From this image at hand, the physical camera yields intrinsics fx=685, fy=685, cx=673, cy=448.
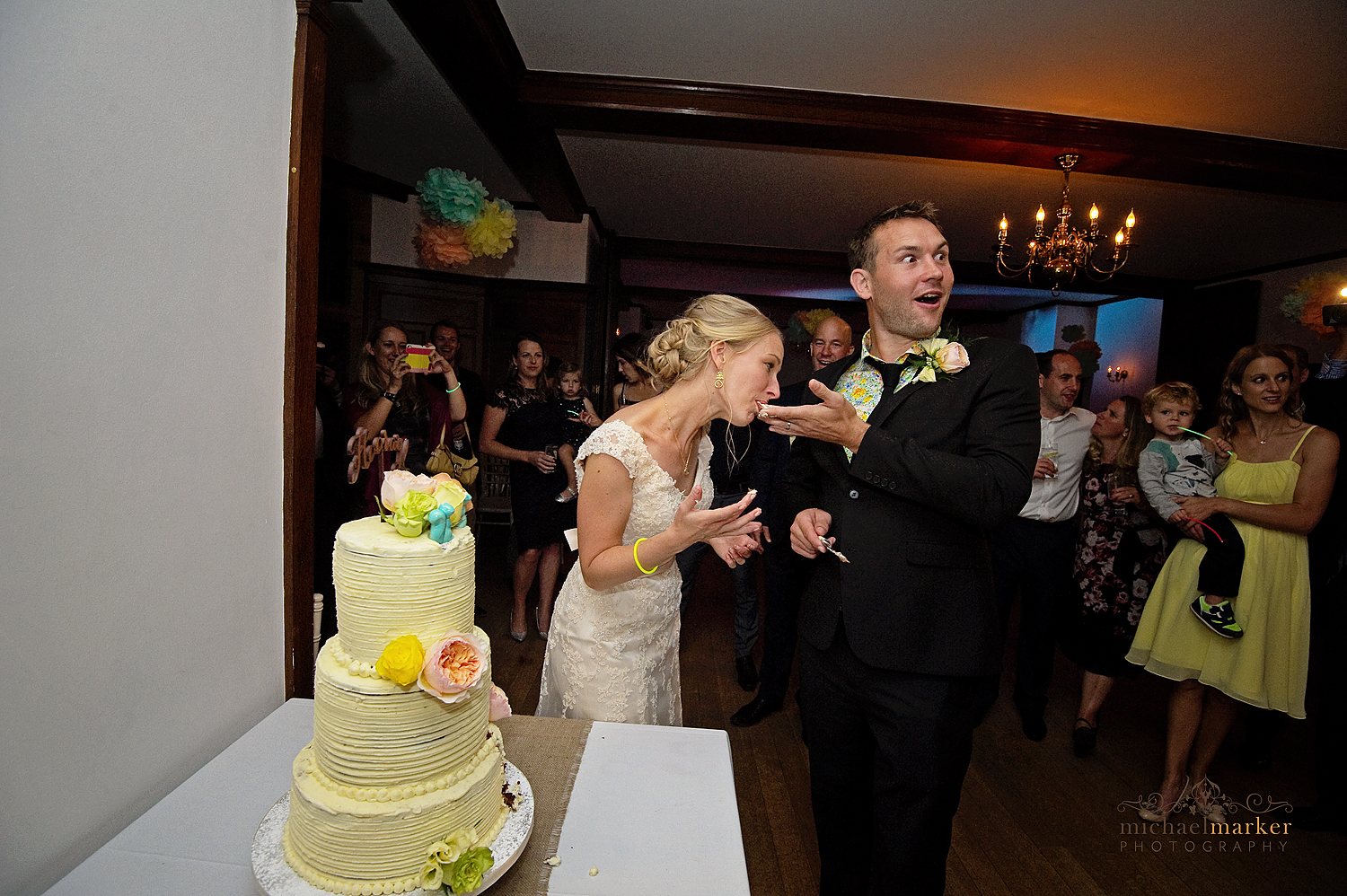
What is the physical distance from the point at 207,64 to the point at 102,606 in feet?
3.08

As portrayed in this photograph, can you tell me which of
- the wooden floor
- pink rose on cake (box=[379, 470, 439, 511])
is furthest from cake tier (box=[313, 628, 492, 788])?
the wooden floor

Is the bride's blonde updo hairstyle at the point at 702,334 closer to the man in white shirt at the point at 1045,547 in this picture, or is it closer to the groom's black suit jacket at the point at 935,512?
the groom's black suit jacket at the point at 935,512

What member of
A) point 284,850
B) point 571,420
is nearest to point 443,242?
point 571,420

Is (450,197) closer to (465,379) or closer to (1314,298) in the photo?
(465,379)

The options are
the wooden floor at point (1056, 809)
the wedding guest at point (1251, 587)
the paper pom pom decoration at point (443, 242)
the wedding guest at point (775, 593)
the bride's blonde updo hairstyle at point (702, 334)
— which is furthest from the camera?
the paper pom pom decoration at point (443, 242)

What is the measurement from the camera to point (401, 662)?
2.80 feet

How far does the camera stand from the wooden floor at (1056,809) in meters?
2.33

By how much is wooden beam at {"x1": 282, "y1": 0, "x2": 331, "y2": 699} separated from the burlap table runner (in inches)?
22.5

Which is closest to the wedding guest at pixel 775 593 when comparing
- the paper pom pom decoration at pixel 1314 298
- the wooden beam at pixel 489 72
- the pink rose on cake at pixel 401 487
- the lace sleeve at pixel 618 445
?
the lace sleeve at pixel 618 445

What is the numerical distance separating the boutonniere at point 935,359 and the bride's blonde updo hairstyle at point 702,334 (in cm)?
40

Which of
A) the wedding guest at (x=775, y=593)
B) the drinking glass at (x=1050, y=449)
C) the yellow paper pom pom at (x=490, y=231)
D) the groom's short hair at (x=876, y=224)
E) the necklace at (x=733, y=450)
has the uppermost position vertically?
the yellow paper pom pom at (x=490, y=231)

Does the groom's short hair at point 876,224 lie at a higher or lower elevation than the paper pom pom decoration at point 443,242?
lower

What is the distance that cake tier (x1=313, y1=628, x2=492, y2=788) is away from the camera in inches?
34.7

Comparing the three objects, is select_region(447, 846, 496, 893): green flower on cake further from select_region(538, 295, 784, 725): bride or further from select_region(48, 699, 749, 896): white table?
select_region(538, 295, 784, 725): bride
